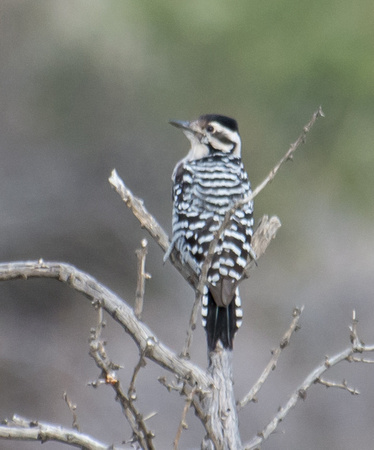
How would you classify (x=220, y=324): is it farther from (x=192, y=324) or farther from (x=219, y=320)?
(x=192, y=324)

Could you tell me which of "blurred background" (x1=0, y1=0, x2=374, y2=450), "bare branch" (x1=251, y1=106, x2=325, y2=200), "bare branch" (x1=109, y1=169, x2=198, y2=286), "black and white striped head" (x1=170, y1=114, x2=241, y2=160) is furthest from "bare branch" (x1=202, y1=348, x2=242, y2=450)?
"blurred background" (x1=0, y1=0, x2=374, y2=450)

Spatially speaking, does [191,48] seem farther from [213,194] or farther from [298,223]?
[213,194]

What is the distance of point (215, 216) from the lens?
15.0ft

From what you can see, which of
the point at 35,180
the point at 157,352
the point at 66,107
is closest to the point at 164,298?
the point at 35,180

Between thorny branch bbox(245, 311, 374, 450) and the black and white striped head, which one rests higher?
the black and white striped head

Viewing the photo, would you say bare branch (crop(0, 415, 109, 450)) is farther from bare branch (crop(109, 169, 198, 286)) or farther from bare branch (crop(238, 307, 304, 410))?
bare branch (crop(109, 169, 198, 286))

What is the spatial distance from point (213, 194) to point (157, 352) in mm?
1711

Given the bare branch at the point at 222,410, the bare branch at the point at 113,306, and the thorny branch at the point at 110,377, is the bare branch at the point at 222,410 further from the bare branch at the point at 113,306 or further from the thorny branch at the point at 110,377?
the thorny branch at the point at 110,377

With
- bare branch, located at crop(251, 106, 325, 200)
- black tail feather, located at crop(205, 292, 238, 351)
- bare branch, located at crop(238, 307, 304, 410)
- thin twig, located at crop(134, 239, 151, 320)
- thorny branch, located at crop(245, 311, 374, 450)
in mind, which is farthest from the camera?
black tail feather, located at crop(205, 292, 238, 351)

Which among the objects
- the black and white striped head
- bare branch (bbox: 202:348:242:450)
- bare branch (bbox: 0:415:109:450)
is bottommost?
bare branch (bbox: 0:415:109:450)

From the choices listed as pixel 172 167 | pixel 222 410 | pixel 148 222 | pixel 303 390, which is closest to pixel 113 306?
pixel 222 410

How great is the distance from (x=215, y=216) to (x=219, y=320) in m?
0.65

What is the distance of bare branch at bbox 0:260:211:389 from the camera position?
3.18 m

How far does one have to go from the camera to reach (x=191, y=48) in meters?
11.5
